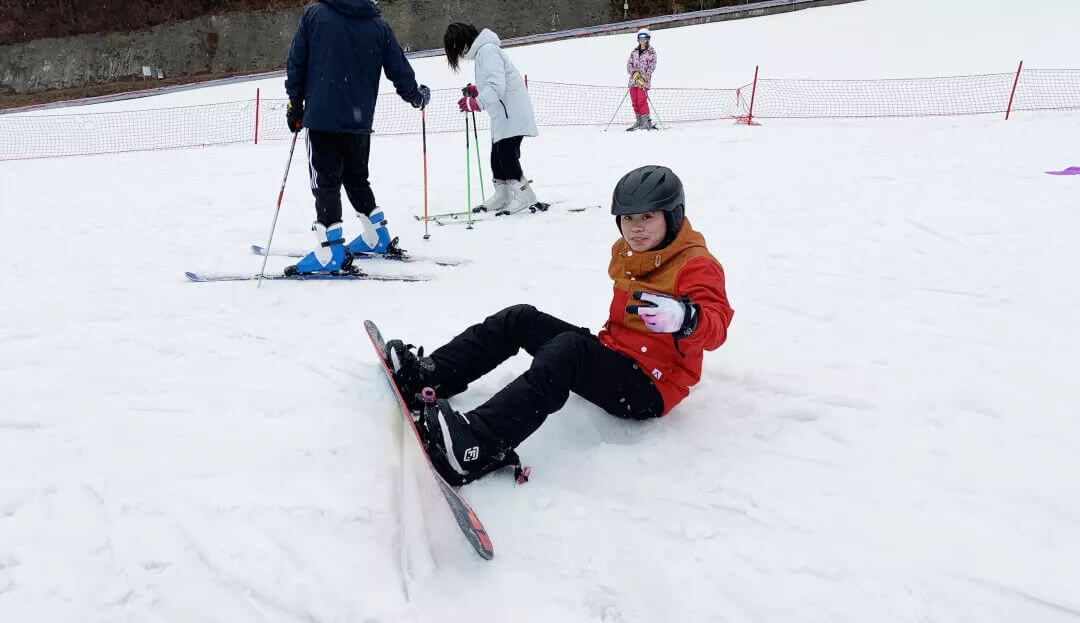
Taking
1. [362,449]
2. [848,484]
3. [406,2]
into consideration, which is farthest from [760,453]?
[406,2]

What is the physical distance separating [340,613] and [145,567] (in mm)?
596

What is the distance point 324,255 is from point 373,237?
557mm

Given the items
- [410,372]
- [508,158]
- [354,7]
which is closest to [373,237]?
[354,7]

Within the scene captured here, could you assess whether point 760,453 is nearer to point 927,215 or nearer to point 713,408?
point 713,408

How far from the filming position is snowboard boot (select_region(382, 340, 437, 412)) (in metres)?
2.80

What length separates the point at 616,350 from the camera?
106 inches

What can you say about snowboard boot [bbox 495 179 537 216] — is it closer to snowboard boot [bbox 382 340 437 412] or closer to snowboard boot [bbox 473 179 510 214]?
snowboard boot [bbox 473 179 510 214]

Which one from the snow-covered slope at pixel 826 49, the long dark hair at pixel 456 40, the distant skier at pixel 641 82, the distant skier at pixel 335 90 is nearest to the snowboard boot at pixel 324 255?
the distant skier at pixel 335 90

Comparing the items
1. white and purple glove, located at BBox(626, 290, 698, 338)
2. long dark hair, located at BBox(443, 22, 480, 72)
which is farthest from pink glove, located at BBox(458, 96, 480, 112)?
white and purple glove, located at BBox(626, 290, 698, 338)

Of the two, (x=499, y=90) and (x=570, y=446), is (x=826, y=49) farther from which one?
(x=570, y=446)

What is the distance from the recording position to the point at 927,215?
5.64 m

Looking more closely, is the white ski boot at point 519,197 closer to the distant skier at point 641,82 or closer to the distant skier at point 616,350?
the distant skier at point 616,350

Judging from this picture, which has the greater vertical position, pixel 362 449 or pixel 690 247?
pixel 690 247

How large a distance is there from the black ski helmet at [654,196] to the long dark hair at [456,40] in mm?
3838
